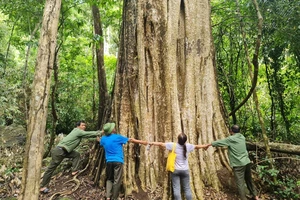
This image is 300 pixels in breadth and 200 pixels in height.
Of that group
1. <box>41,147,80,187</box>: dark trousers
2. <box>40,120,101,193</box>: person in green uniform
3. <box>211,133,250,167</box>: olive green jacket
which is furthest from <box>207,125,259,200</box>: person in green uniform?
<box>41,147,80,187</box>: dark trousers

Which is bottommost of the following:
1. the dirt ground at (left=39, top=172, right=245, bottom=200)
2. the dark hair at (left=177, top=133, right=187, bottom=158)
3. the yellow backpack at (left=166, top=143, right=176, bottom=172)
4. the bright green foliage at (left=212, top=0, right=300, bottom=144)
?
the dirt ground at (left=39, top=172, right=245, bottom=200)

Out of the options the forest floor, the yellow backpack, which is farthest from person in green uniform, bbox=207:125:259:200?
the yellow backpack

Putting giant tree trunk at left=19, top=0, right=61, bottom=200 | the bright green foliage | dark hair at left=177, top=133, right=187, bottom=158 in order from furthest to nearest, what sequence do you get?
the bright green foliage < dark hair at left=177, top=133, right=187, bottom=158 < giant tree trunk at left=19, top=0, right=61, bottom=200

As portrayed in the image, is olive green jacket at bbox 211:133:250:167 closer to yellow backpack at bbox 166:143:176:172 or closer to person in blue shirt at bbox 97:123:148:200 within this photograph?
yellow backpack at bbox 166:143:176:172

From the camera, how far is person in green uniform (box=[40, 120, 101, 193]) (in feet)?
19.1

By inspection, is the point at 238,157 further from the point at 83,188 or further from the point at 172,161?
the point at 83,188

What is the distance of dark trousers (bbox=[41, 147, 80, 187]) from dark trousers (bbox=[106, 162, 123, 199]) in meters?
1.45

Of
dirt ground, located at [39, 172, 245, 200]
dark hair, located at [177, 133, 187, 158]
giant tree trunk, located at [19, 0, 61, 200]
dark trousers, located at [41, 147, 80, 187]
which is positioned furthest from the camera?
dark trousers, located at [41, 147, 80, 187]

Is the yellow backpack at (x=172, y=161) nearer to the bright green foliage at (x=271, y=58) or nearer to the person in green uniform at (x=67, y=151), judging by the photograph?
the person in green uniform at (x=67, y=151)

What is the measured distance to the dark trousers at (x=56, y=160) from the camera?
19.1 feet

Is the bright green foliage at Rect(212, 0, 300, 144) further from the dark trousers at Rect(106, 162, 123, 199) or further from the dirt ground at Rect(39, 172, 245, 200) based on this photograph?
the dark trousers at Rect(106, 162, 123, 199)

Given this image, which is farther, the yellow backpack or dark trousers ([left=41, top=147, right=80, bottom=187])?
dark trousers ([left=41, top=147, right=80, bottom=187])

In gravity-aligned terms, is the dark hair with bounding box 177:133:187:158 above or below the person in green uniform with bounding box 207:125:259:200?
above

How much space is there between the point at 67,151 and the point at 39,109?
2804 millimetres
